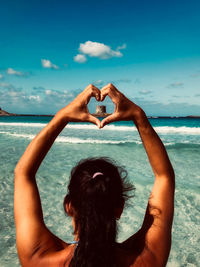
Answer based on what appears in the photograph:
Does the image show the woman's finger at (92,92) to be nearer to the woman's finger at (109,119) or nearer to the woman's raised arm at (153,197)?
the woman's raised arm at (153,197)

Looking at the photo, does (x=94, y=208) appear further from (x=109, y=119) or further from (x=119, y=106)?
(x=119, y=106)

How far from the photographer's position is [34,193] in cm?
143

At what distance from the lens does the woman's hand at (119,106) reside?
135 centimetres

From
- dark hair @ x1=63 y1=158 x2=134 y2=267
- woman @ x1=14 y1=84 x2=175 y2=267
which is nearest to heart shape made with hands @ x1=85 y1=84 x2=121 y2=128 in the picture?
woman @ x1=14 y1=84 x2=175 y2=267

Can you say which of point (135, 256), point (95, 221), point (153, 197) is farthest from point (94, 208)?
point (153, 197)

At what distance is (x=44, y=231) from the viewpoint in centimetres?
134

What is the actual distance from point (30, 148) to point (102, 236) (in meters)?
0.69

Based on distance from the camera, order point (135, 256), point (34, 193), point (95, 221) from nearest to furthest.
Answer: point (95, 221) → point (135, 256) → point (34, 193)

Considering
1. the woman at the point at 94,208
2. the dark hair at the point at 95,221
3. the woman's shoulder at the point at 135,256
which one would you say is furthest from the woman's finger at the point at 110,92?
the woman's shoulder at the point at 135,256

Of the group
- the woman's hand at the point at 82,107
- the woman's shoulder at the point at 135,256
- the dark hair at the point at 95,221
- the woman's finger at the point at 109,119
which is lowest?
the woman's shoulder at the point at 135,256

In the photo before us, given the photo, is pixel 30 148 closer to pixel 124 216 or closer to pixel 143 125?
pixel 143 125

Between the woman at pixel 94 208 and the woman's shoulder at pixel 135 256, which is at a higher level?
the woman at pixel 94 208

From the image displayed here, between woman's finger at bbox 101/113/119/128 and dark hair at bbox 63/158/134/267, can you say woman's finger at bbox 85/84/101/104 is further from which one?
dark hair at bbox 63/158/134/267

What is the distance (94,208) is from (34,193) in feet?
1.56
